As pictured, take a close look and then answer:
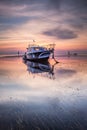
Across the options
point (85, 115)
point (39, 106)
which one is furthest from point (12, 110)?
point (85, 115)

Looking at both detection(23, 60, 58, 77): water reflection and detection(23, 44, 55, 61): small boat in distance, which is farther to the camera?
detection(23, 44, 55, 61): small boat in distance

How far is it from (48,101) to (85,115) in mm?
2568

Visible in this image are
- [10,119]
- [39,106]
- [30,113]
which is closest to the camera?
[10,119]

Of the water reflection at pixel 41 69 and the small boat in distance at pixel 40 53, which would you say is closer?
the water reflection at pixel 41 69

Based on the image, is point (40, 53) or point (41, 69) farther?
point (40, 53)

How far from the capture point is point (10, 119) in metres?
7.59

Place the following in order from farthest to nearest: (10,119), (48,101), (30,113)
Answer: (48,101) → (30,113) → (10,119)

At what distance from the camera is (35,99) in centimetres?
1041

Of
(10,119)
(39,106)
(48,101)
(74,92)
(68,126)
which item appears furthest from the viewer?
(74,92)

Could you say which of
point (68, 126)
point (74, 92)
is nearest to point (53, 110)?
point (68, 126)

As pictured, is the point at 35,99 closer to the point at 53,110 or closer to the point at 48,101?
the point at 48,101

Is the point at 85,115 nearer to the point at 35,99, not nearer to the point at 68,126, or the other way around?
the point at 68,126

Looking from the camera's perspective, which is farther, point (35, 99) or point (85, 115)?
point (35, 99)

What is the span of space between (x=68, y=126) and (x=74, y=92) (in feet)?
16.9
